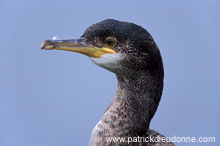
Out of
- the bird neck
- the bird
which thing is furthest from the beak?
the bird neck

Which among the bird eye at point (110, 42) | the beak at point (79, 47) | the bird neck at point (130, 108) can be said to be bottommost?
the bird neck at point (130, 108)

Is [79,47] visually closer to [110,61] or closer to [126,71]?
[110,61]

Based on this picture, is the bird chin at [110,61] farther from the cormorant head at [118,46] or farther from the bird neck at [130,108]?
the bird neck at [130,108]

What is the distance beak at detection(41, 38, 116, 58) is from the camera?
1.66 m

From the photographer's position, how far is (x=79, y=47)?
169 centimetres

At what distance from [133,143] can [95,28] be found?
0.70 meters

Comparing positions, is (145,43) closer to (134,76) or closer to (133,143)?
(134,76)

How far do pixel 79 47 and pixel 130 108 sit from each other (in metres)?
0.46

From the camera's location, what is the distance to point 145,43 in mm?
1659

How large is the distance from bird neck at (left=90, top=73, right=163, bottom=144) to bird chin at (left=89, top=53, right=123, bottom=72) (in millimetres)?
101

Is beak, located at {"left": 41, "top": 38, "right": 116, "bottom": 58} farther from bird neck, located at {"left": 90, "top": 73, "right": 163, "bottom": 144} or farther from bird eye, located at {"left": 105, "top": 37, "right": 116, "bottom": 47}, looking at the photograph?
bird neck, located at {"left": 90, "top": 73, "right": 163, "bottom": 144}

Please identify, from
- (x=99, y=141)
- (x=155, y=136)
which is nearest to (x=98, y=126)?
(x=99, y=141)

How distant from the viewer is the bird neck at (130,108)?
1728mm

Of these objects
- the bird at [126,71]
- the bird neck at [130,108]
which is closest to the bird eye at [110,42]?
the bird at [126,71]
